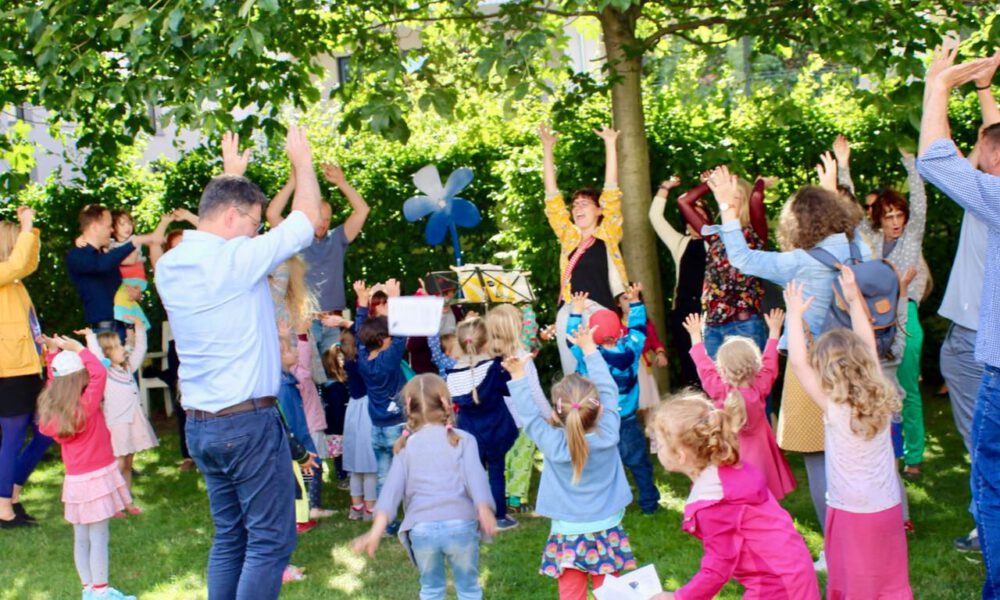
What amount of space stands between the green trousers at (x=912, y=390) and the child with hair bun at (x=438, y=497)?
3.53 metres

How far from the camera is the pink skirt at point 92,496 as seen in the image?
575cm

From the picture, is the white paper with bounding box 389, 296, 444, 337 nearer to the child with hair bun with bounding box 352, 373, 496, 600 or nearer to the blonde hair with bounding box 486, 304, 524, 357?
the blonde hair with bounding box 486, 304, 524, 357

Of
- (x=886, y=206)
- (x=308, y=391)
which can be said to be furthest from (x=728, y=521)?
(x=308, y=391)

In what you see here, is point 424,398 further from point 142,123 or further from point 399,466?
point 142,123

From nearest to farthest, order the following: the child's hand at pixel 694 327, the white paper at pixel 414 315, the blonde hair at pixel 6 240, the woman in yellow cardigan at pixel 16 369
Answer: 1. the child's hand at pixel 694 327
2. the white paper at pixel 414 315
3. the woman in yellow cardigan at pixel 16 369
4. the blonde hair at pixel 6 240

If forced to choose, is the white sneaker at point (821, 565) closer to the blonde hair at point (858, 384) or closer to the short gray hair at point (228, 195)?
the blonde hair at point (858, 384)

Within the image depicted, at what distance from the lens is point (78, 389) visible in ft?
19.6

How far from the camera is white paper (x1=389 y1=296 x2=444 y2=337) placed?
6.31 meters

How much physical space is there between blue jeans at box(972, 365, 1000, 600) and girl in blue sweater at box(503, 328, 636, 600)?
142 centimetres

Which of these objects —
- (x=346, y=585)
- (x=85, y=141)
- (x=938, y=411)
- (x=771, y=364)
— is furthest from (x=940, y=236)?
(x=85, y=141)

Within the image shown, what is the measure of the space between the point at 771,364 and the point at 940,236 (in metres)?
5.49

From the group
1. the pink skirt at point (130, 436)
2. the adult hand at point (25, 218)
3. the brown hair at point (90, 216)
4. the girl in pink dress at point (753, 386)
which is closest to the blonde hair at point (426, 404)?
the girl in pink dress at point (753, 386)

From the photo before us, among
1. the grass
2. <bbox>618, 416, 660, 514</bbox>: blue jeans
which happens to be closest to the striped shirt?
the grass

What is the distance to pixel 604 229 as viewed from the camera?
7.38 meters
